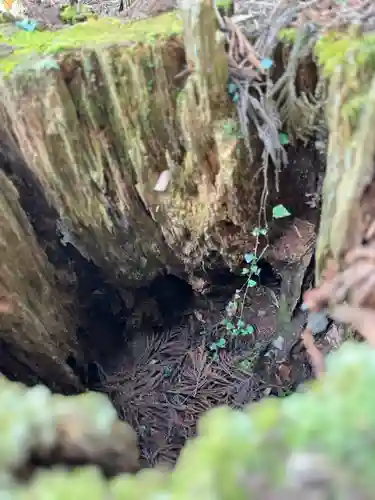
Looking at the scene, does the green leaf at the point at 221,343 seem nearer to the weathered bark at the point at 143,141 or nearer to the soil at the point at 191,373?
the soil at the point at 191,373

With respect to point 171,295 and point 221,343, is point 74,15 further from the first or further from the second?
point 221,343

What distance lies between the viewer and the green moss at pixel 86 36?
178cm

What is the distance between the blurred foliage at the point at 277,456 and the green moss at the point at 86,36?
133cm

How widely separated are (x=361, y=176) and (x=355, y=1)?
2.41 feet

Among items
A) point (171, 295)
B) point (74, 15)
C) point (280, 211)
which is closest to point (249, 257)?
point (280, 211)

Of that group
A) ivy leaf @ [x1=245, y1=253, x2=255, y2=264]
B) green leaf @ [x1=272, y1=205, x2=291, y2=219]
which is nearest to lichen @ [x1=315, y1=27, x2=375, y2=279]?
green leaf @ [x1=272, y1=205, x2=291, y2=219]

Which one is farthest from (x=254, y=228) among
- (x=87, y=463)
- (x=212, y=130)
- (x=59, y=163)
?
(x=87, y=463)

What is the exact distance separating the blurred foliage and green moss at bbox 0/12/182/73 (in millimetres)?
1333

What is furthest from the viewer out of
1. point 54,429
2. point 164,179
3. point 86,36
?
point 164,179

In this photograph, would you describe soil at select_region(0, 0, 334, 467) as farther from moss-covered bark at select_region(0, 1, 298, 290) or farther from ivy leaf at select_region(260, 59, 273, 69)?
ivy leaf at select_region(260, 59, 273, 69)

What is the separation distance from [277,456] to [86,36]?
161 cm

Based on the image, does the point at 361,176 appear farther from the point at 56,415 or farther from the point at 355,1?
the point at 56,415

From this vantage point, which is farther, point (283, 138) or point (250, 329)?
point (250, 329)

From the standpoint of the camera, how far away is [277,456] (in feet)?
2.54
